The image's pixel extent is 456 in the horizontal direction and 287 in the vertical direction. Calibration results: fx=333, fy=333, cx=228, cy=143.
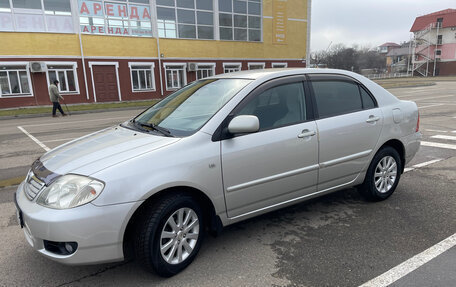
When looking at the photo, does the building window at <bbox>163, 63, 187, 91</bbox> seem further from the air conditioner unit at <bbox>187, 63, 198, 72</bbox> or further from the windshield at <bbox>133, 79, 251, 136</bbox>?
the windshield at <bbox>133, 79, 251, 136</bbox>

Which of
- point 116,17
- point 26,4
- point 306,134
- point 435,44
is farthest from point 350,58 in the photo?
point 306,134

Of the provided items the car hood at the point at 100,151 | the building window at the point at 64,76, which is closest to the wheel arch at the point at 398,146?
the car hood at the point at 100,151

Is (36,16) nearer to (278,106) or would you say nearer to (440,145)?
(278,106)

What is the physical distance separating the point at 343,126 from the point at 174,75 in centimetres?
2355

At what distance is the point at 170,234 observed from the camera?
2.75 meters

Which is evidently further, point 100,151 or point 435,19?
point 435,19

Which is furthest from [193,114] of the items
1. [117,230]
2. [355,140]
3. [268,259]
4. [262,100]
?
[355,140]

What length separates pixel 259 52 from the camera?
95.8ft

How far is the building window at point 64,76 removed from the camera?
21.4 m

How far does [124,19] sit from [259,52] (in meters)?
11.7

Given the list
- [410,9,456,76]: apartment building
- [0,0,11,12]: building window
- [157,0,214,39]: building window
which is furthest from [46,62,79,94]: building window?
[410,9,456,76]: apartment building

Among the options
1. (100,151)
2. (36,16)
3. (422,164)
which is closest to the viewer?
(100,151)

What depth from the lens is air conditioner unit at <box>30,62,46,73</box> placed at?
2030 centimetres

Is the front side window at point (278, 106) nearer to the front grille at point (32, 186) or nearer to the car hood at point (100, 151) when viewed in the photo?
the car hood at point (100, 151)
